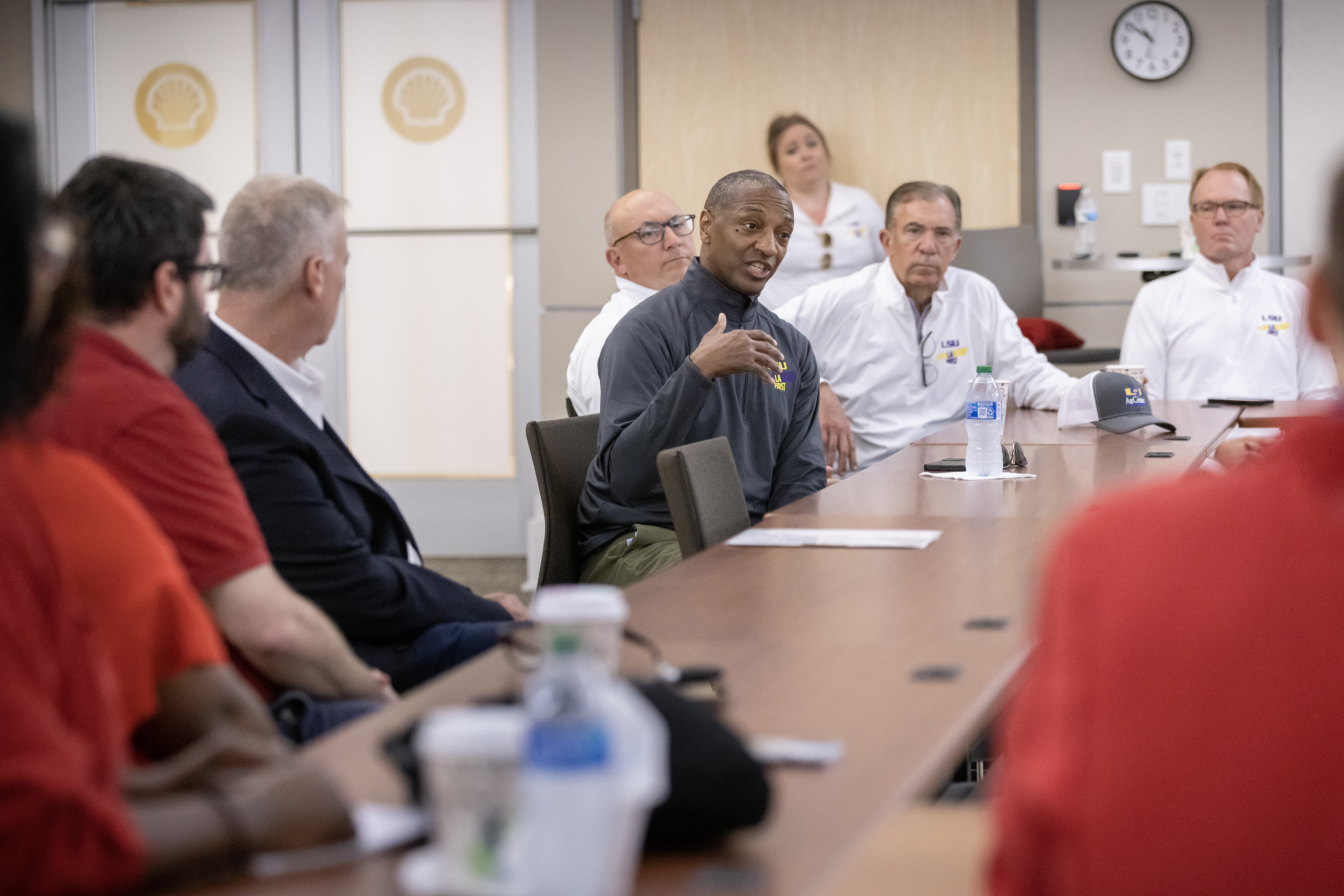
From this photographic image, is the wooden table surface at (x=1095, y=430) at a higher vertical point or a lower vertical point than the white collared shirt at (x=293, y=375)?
lower

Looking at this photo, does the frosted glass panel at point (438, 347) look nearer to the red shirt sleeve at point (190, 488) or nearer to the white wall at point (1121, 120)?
the white wall at point (1121, 120)

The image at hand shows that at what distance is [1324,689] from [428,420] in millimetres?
5948

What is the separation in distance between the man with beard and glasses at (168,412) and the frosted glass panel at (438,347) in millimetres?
4851

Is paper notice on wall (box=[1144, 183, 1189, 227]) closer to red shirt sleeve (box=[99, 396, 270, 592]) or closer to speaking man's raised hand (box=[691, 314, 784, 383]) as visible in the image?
speaking man's raised hand (box=[691, 314, 784, 383])

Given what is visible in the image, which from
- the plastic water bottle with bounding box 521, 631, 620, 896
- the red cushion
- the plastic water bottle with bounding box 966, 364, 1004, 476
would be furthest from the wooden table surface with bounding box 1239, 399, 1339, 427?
the plastic water bottle with bounding box 521, 631, 620, 896

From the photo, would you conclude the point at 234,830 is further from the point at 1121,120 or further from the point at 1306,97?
the point at 1306,97

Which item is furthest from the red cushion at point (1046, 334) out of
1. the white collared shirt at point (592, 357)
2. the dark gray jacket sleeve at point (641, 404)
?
the dark gray jacket sleeve at point (641, 404)

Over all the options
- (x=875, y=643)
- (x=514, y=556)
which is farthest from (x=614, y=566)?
(x=514, y=556)

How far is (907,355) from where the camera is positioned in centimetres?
436

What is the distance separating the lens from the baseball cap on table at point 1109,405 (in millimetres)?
3738

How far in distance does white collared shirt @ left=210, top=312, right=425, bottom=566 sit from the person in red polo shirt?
59.7 inches

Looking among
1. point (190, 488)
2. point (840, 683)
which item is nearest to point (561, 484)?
point (190, 488)

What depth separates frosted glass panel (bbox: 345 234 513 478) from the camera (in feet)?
21.5

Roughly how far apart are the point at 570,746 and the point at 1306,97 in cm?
621
